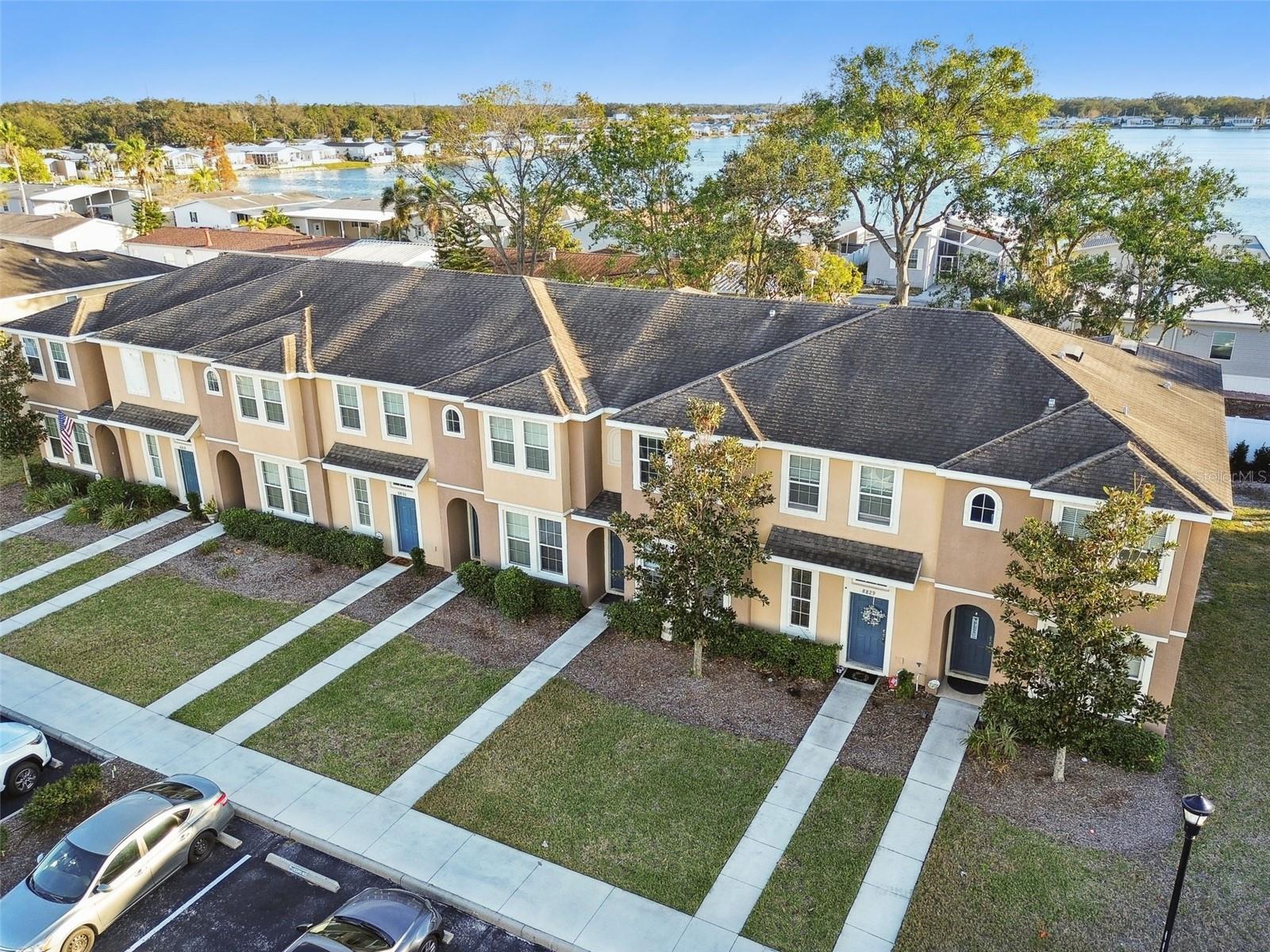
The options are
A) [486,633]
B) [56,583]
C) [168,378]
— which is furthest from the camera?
[168,378]

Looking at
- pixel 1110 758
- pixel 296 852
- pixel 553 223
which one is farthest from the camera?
pixel 553 223

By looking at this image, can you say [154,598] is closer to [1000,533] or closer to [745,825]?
[745,825]

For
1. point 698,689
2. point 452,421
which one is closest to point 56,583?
point 452,421

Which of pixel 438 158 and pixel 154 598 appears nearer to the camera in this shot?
pixel 154 598

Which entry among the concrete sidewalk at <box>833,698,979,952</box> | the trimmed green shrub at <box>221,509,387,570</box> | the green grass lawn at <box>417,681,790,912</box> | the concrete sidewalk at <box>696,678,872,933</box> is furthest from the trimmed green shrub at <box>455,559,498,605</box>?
the concrete sidewalk at <box>833,698,979,952</box>

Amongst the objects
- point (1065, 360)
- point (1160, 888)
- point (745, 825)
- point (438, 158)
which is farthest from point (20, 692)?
point (438, 158)

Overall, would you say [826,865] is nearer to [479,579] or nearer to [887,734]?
[887,734]

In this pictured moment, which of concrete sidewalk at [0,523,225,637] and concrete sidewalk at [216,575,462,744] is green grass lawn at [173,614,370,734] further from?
concrete sidewalk at [0,523,225,637]
